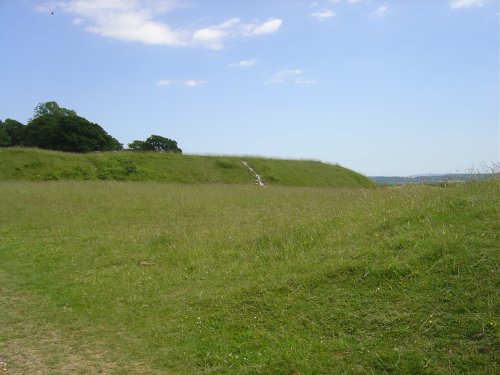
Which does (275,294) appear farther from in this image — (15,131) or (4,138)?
(15,131)

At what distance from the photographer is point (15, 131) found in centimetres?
7525

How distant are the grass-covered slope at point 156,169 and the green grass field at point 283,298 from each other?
2703 cm

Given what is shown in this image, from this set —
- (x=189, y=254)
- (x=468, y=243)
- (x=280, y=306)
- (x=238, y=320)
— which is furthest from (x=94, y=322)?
(x=468, y=243)

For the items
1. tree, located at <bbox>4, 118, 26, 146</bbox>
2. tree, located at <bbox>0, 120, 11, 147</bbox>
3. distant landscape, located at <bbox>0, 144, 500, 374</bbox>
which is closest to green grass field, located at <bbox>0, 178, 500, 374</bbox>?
distant landscape, located at <bbox>0, 144, 500, 374</bbox>

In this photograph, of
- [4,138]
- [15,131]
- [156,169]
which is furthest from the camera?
[15,131]

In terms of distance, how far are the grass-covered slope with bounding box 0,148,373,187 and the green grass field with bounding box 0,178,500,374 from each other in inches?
1064

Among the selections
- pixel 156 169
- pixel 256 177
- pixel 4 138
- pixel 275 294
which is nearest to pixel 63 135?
pixel 4 138

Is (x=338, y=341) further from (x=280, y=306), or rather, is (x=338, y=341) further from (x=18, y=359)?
(x=18, y=359)

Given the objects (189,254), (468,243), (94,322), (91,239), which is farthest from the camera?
(91,239)

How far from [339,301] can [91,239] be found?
978 centimetres

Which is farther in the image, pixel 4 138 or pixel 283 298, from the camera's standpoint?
pixel 4 138

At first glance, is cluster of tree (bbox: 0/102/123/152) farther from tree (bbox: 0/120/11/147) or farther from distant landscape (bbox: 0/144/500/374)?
distant landscape (bbox: 0/144/500/374)

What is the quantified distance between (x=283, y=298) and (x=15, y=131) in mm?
79827

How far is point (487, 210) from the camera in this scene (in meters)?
7.75
